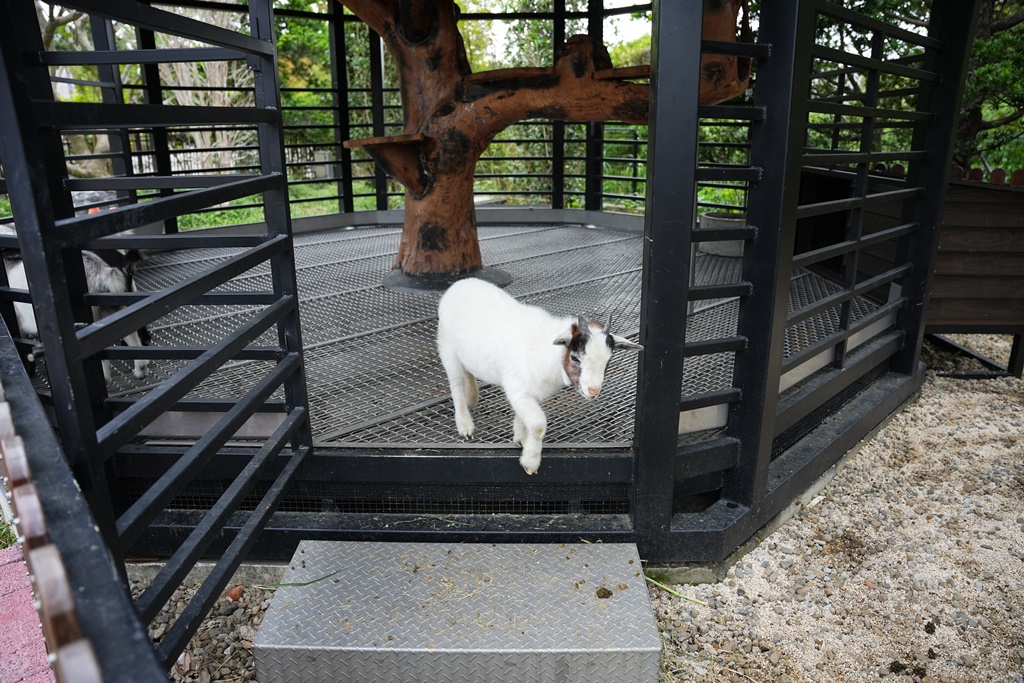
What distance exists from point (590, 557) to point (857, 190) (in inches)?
87.3

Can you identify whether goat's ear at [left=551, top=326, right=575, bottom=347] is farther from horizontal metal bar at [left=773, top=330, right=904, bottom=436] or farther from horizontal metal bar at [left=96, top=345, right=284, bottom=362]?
horizontal metal bar at [left=773, top=330, right=904, bottom=436]

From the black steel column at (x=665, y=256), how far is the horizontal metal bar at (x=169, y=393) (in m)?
1.44

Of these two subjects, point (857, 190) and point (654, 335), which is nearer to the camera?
point (654, 335)

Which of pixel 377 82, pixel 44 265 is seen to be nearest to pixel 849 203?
pixel 44 265

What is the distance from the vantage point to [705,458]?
3.10m

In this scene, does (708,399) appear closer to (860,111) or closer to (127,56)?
(860,111)

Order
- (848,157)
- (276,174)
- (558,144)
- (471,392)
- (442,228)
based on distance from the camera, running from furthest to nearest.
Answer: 1. (558,144)
2. (442,228)
3. (471,392)
4. (848,157)
5. (276,174)

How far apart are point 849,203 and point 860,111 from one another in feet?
1.39

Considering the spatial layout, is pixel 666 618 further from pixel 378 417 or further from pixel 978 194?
pixel 978 194

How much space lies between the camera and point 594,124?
8.71 metres

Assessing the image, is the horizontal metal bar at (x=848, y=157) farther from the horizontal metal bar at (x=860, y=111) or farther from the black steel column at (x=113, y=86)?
the black steel column at (x=113, y=86)

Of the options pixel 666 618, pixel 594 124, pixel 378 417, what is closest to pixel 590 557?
pixel 666 618

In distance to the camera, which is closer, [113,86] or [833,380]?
[833,380]

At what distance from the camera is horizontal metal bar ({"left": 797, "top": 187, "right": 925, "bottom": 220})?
295cm
